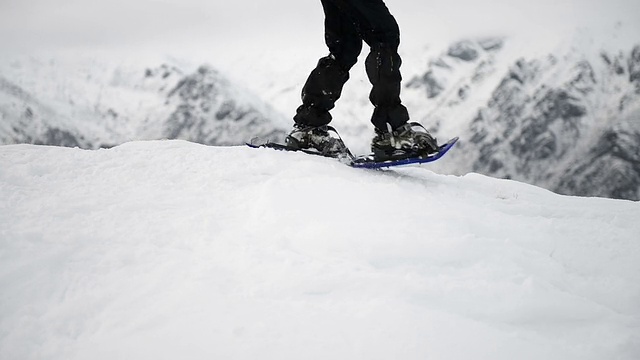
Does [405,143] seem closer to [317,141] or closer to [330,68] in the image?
[317,141]

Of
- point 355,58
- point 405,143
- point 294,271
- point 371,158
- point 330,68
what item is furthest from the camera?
point 355,58

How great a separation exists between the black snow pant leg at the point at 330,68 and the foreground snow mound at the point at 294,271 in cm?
168

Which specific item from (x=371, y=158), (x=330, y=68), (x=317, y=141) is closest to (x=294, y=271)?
(x=371, y=158)

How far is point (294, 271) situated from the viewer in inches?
114

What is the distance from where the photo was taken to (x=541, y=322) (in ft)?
8.54

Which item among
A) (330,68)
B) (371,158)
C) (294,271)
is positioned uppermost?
(330,68)

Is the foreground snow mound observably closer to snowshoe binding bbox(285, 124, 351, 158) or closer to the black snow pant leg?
snowshoe binding bbox(285, 124, 351, 158)

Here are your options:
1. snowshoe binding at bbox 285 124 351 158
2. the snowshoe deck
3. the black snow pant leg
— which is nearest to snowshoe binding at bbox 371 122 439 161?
the snowshoe deck

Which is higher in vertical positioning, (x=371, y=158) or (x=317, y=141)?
(x=317, y=141)

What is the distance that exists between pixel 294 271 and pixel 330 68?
3.50m

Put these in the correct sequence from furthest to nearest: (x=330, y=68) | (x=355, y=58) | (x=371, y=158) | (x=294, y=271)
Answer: (x=355, y=58) → (x=330, y=68) → (x=371, y=158) → (x=294, y=271)

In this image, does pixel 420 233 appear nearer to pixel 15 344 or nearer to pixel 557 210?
pixel 557 210

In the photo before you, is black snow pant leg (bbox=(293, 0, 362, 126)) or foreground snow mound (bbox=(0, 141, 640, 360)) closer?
foreground snow mound (bbox=(0, 141, 640, 360))

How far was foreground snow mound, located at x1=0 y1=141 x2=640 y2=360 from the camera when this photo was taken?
2.39 metres
